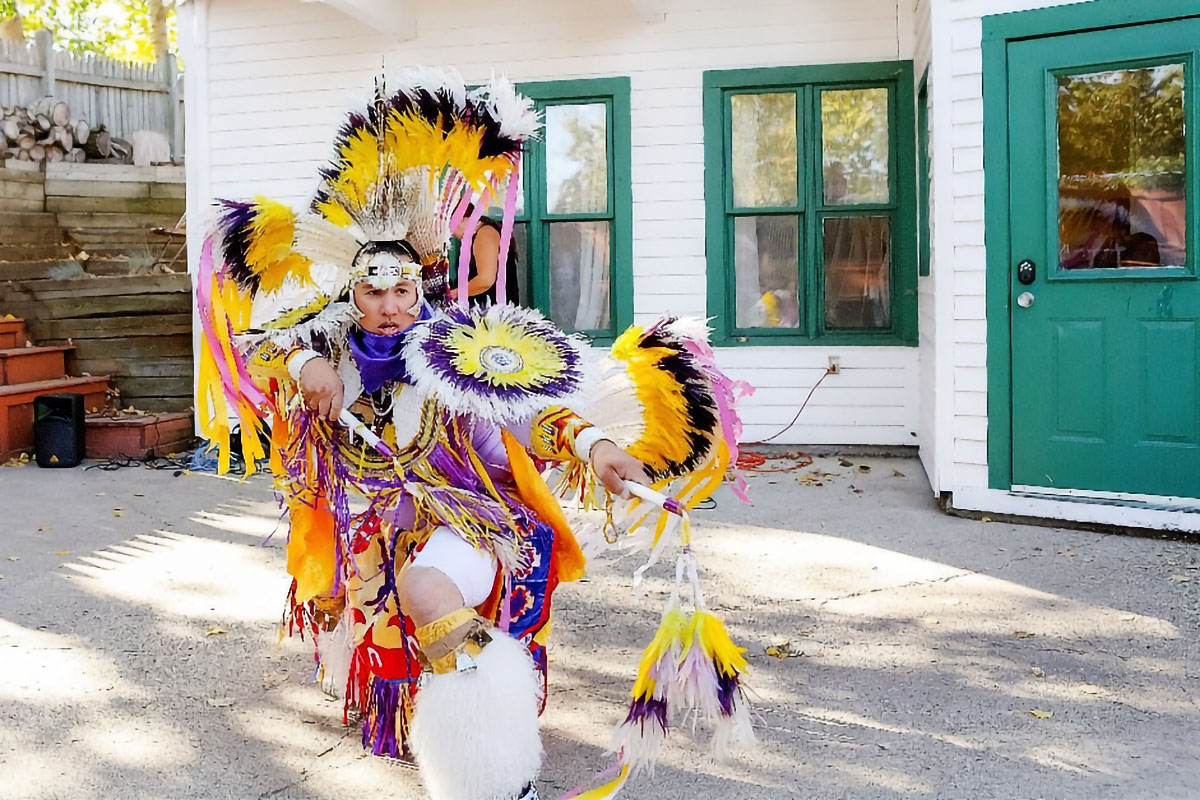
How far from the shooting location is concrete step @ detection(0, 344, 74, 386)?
8.46 m

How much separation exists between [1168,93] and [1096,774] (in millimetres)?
3569

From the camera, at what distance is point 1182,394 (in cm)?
527

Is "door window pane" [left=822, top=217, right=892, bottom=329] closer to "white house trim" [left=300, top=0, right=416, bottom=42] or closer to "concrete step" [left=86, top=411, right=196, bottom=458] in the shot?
"white house trim" [left=300, top=0, right=416, bottom=42]

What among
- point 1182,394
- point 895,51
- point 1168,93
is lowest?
point 1182,394

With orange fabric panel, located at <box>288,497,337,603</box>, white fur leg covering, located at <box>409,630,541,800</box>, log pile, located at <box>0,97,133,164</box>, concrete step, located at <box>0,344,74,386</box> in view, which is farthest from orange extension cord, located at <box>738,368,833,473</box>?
log pile, located at <box>0,97,133,164</box>

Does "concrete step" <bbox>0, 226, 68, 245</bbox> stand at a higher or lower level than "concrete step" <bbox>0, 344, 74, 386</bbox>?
higher

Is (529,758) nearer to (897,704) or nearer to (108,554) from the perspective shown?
(897,704)

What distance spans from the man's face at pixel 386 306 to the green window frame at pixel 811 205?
4.95 meters

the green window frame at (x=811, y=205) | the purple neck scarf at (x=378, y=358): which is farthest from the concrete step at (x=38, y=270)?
the purple neck scarf at (x=378, y=358)

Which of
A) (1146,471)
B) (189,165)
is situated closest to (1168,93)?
(1146,471)

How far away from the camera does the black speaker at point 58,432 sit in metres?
7.96

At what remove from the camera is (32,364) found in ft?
28.5

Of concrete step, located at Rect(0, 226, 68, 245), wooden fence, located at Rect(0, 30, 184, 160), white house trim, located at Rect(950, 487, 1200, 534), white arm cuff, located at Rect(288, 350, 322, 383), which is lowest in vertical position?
white house trim, located at Rect(950, 487, 1200, 534)

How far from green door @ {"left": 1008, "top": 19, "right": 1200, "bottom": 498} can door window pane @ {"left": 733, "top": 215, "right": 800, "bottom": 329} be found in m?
2.24
